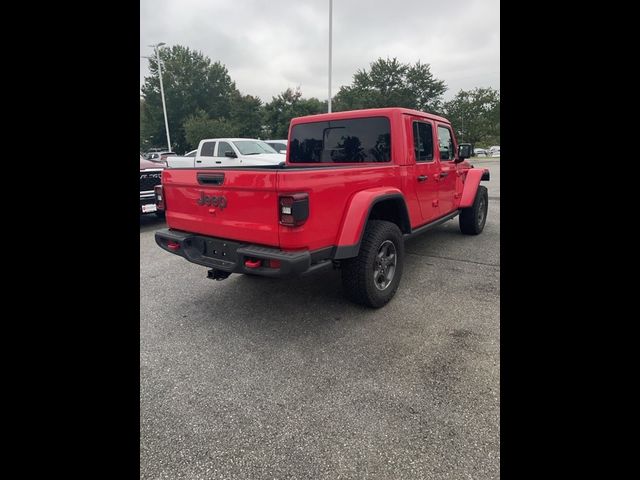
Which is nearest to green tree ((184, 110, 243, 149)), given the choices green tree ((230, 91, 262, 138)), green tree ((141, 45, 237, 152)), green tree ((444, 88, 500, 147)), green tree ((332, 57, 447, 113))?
green tree ((230, 91, 262, 138))

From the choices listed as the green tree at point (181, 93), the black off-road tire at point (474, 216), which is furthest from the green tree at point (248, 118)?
the black off-road tire at point (474, 216)

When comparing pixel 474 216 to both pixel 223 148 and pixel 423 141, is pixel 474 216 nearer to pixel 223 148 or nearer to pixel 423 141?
pixel 423 141

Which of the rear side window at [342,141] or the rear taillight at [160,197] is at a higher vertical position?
the rear side window at [342,141]

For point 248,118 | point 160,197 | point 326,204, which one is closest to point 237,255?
point 326,204

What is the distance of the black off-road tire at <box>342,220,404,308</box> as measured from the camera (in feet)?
10.7

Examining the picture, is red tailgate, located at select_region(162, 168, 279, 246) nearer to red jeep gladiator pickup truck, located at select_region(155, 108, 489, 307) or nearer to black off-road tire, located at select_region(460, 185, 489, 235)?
red jeep gladiator pickup truck, located at select_region(155, 108, 489, 307)

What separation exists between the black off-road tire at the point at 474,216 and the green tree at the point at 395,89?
141ft

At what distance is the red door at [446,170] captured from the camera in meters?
4.76

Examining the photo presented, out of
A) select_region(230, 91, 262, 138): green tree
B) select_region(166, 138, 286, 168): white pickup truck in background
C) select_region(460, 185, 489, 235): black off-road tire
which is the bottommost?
select_region(460, 185, 489, 235): black off-road tire

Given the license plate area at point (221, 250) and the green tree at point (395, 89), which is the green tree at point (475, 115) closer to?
the green tree at point (395, 89)

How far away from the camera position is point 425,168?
426 cm
